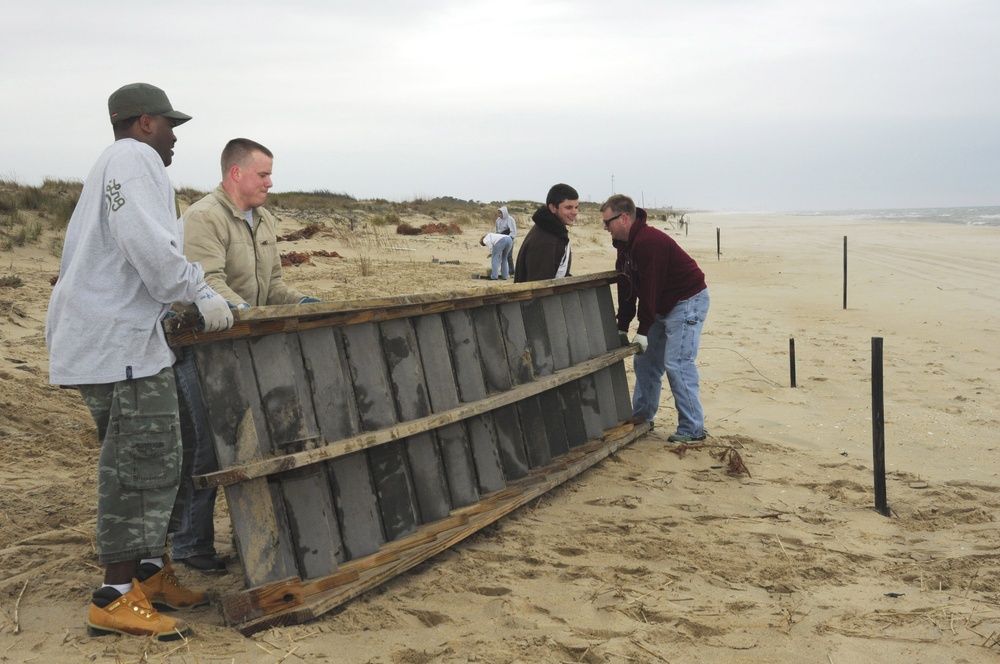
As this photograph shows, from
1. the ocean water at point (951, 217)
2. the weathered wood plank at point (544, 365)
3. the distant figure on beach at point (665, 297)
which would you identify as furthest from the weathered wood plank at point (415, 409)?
the ocean water at point (951, 217)

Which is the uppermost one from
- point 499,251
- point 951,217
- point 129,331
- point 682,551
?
point 129,331

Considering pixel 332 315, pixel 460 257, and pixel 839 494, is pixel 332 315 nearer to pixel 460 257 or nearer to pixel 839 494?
pixel 839 494

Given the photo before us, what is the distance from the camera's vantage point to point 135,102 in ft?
11.1

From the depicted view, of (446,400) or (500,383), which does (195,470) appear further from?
(500,383)

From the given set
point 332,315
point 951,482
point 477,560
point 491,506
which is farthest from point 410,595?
point 951,482

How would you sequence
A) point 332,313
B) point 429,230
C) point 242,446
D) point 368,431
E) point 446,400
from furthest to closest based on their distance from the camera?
point 429,230
point 446,400
point 368,431
point 332,313
point 242,446

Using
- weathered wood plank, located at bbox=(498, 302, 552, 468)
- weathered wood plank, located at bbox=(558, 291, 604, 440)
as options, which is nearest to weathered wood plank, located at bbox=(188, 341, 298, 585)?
weathered wood plank, located at bbox=(498, 302, 552, 468)

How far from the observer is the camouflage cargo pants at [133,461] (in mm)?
3299

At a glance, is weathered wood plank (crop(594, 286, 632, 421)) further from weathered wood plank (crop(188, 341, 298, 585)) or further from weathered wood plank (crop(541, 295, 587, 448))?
weathered wood plank (crop(188, 341, 298, 585))

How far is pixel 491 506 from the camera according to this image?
15.9ft

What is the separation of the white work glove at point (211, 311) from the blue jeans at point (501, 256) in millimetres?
13094

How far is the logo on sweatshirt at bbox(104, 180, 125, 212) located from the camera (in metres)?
3.17

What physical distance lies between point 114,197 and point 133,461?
1.02 m

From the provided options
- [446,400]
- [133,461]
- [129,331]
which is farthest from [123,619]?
[446,400]
